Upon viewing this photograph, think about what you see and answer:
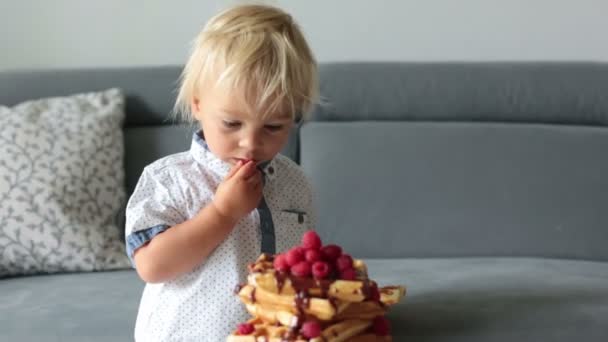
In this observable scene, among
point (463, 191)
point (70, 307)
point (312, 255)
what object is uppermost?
point (312, 255)

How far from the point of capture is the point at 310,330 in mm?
1163

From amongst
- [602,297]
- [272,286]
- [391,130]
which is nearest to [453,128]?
[391,130]

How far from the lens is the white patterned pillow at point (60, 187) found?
204cm

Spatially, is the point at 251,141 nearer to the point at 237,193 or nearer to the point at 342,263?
the point at 237,193

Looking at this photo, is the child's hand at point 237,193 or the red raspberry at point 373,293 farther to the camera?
the child's hand at point 237,193

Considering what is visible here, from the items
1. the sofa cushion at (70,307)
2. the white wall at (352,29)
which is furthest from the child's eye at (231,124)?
the white wall at (352,29)

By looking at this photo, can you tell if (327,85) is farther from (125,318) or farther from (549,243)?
(125,318)

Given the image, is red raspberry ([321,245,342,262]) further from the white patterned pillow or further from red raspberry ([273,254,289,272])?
the white patterned pillow

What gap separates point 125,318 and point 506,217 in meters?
0.90

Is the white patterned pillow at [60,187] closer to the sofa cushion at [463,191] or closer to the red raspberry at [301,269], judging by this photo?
the sofa cushion at [463,191]

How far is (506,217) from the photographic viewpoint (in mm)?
2133

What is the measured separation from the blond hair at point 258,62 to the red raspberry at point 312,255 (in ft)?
0.78

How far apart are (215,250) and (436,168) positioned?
0.89 m

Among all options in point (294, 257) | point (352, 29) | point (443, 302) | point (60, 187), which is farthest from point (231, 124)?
point (352, 29)
